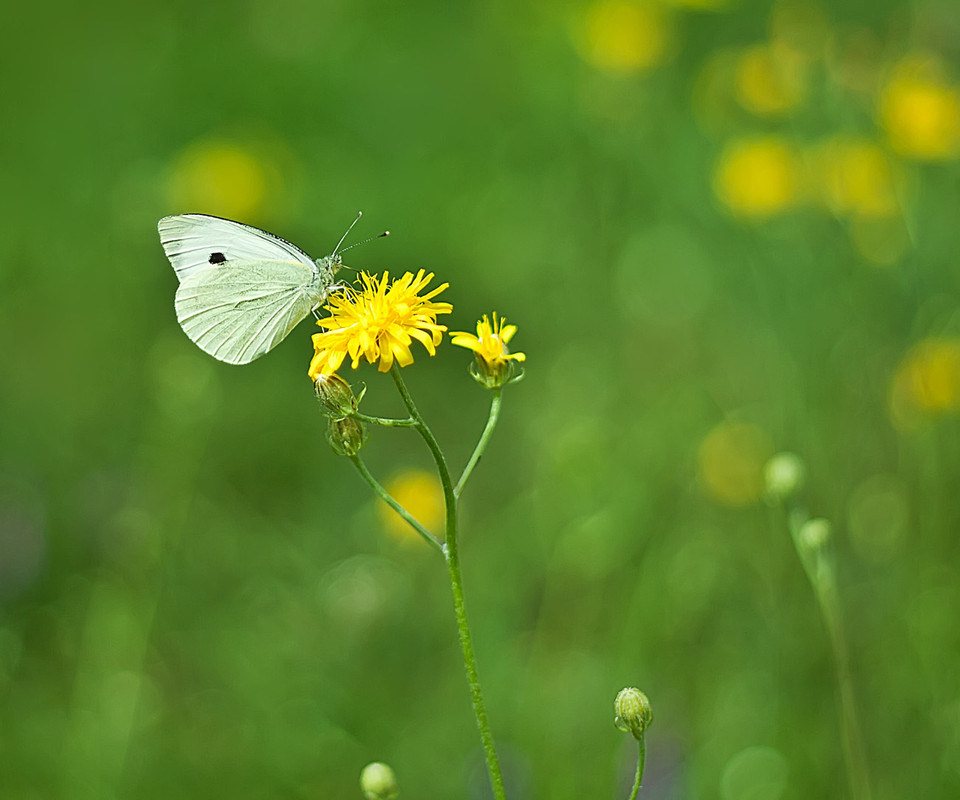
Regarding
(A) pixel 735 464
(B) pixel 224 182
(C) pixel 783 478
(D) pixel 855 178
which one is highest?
(B) pixel 224 182

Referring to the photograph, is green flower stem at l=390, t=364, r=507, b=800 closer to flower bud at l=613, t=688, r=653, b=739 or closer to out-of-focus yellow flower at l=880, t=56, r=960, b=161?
flower bud at l=613, t=688, r=653, b=739

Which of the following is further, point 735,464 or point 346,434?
point 735,464

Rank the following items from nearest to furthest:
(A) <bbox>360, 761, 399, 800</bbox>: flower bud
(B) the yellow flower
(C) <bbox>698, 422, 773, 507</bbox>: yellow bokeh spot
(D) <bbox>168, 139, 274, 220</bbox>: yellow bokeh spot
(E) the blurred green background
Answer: (A) <bbox>360, 761, 399, 800</bbox>: flower bud → (B) the yellow flower → (E) the blurred green background → (C) <bbox>698, 422, 773, 507</bbox>: yellow bokeh spot → (D) <bbox>168, 139, 274, 220</bbox>: yellow bokeh spot

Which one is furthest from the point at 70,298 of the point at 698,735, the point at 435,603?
the point at 698,735

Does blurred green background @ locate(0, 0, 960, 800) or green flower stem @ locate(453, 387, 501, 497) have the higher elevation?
blurred green background @ locate(0, 0, 960, 800)

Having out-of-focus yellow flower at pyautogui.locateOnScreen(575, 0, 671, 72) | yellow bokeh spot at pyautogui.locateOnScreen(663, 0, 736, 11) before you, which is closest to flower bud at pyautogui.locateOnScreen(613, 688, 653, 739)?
out-of-focus yellow flower at pyautogui.locateOnScreen(575, 0, 671, 72)

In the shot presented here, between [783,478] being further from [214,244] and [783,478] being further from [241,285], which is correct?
[214,244]

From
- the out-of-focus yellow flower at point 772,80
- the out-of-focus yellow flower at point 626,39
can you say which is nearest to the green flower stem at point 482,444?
the out-of-focus yellow flower at point 772,80

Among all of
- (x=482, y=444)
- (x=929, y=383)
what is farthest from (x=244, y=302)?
(x=929, y=383)
